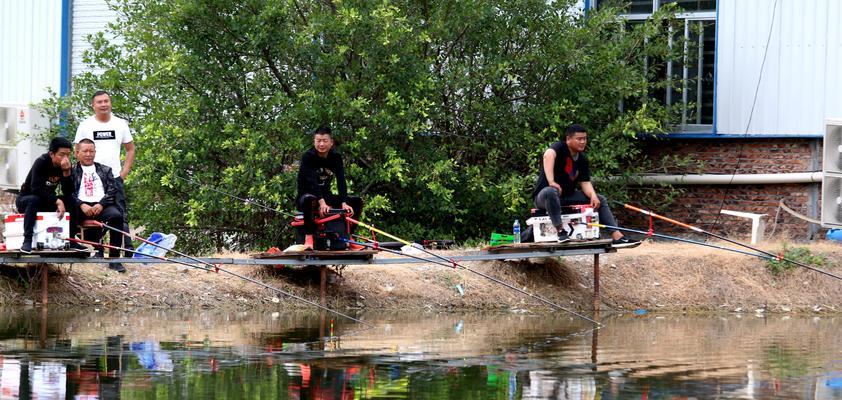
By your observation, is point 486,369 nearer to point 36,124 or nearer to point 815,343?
point 815,343

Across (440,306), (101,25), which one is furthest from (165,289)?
(101,25)

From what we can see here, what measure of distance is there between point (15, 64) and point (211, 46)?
9148mm

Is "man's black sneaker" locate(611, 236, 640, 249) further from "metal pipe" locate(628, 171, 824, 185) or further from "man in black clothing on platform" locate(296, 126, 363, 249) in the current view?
A: "metal pipe" locate(628, 171, 824, 185)

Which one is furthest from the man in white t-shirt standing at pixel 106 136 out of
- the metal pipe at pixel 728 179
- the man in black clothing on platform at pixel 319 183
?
the metal pipe at pixel 728 179

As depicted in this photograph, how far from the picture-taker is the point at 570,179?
706 inches

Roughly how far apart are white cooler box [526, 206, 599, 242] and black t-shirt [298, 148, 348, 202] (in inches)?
90.2

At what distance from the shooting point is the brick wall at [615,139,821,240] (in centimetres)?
2286

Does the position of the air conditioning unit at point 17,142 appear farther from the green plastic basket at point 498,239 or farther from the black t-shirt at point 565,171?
the black t-shirt at point 565,171

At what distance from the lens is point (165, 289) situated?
18078 mm

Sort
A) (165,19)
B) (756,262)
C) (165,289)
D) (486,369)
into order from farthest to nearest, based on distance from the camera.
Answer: (165,19) → (756,262) → (165,289) → (486,369)

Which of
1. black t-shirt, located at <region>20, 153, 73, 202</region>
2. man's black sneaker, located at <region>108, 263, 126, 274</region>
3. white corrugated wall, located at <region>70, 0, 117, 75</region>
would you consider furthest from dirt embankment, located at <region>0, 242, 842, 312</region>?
white corrugated wall, located at <region>70, 0, 117, 75</region>

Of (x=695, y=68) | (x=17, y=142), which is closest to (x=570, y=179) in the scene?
(x=695, y=68)

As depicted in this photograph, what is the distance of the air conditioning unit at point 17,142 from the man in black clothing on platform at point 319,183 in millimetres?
8948

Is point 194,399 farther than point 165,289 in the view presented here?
No
